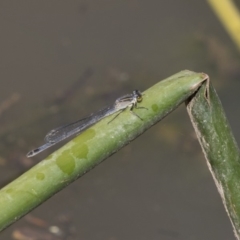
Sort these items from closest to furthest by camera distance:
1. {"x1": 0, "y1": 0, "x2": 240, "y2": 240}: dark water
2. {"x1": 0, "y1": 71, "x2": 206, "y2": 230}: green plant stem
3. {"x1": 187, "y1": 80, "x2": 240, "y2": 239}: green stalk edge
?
{"x1": 0, "y1": 71, "x2": 206, "y2": 230}: green plant stem < {"x1": 187, "y1": 80, "x2": 240, "y2": 239}: green stalk edge < {"x1": 0, "y1": 0, "x2": 240, "y2": 240}: dark water

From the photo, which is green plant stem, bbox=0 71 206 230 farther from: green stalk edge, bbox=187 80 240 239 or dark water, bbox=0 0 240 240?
dark water, bbox=0 0 240 240

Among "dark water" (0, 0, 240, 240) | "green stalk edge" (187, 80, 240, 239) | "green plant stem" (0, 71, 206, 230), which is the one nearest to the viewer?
"green plant stem" (0, 71, 206, 230)

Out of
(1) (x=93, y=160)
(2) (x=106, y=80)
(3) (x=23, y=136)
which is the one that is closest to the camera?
(1) (x=93, y=160)

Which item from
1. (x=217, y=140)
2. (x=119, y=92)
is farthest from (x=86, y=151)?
(x=119, y=92)

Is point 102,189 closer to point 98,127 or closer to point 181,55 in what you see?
point 181,55

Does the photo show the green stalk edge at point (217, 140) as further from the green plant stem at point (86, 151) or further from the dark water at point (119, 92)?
the dark water at point (119, 92)

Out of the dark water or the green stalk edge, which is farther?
the dark water

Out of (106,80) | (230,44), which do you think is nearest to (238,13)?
(230,44)

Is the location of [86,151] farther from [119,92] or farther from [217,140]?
[119,92]

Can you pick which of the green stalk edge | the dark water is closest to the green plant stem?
the green stalk edge
